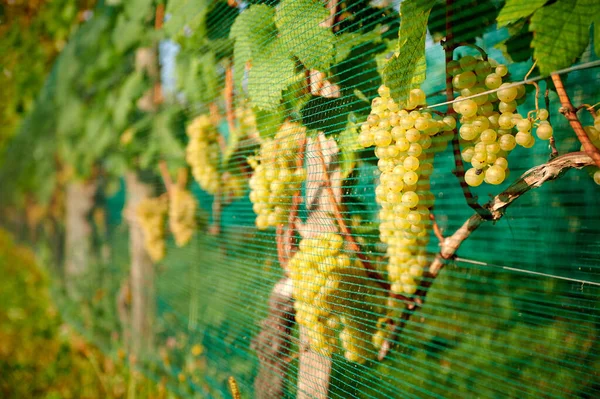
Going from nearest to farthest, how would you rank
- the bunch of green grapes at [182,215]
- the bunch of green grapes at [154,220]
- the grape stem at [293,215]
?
the grape stem at [293,215] < the bunch of green grapes at [182,215] < the bunch of green grapes at [154,220]

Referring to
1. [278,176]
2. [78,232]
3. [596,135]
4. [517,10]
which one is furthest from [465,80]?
[78,232]

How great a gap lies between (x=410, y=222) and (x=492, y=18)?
1.57 ft

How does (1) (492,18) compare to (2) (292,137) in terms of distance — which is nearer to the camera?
(1) (492,18)

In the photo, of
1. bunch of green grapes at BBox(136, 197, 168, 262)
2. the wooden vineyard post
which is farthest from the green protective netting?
the wooden vineyard post

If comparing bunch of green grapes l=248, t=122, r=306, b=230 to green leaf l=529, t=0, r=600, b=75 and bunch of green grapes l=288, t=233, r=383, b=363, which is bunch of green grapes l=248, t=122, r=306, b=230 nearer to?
bunch of green grapes l=288, t=233, r=383, b=363

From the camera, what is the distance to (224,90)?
1.46m

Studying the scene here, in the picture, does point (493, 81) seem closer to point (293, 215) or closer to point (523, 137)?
point (523, 137)

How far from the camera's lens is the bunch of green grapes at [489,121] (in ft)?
2.49

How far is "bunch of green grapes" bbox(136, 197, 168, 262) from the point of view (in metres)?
2.00

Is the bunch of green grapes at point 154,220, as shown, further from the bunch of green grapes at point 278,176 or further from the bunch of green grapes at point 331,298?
the bunch of green grapes at point 331,298

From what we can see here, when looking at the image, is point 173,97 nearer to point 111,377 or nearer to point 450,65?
point 450,65

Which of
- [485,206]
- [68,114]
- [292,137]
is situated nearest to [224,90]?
[292,137]

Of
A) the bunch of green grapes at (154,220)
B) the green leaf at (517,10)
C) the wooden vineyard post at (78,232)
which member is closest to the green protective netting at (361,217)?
the green leaf at (517,10)

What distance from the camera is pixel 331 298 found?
102 cm
